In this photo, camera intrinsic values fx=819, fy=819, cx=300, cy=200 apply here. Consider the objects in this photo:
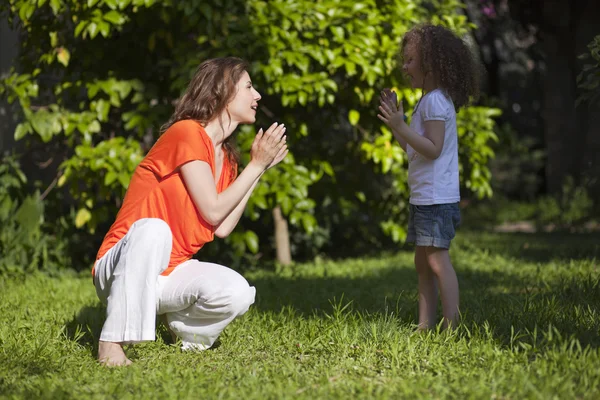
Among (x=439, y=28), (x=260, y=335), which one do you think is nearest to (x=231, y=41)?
(x=439, y=28)

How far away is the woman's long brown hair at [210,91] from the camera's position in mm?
3545

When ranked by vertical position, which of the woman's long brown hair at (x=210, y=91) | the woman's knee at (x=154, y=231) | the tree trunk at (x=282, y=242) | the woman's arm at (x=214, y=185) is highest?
the woman's long brown hair at (x=210, y=91)

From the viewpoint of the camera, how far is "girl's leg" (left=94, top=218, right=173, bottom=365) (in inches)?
125

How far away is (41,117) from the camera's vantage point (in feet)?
18.5

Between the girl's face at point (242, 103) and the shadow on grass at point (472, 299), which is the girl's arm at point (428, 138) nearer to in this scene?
the girl's face at point (242, 103)

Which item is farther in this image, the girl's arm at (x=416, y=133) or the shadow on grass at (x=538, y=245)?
the shadow on grass at (x=538, y=245)

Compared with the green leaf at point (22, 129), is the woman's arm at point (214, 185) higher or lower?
lower

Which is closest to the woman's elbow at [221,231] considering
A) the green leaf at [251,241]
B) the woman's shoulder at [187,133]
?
the woman's shoulder at [187,133]

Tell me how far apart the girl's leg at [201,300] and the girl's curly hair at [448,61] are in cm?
130

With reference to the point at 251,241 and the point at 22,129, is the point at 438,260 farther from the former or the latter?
the point at 22,129

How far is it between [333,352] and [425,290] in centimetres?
72

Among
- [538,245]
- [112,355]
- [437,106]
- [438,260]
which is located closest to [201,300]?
[112,355]

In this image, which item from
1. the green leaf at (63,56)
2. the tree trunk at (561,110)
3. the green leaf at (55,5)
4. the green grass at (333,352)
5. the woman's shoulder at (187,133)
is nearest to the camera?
the green grass at (333,352)

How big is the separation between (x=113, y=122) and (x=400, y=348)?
3769mm
